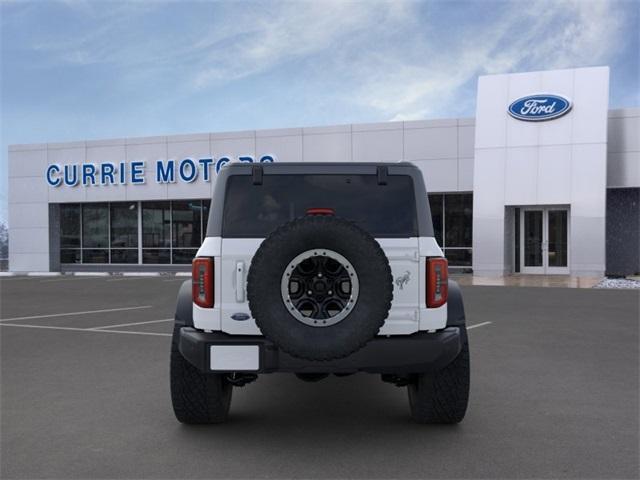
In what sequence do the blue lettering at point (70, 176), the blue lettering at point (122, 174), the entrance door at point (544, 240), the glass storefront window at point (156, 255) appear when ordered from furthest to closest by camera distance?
the blue lettering at point (70, 176) → the glass storefront window at point (156, 255) → the blue lettering at point (122, 174) → the entrance door at point (544, 240)

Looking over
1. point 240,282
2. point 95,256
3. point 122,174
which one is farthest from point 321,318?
point 95,256

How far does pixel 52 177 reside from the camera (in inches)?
1150

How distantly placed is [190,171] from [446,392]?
2389cm

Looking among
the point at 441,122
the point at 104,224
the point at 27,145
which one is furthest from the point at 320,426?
the point at 27,145

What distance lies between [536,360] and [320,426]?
3.57 metres

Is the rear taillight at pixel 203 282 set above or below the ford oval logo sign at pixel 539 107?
below

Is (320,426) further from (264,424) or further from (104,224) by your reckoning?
(104,224)

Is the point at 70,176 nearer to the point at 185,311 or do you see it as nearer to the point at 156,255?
the point at 156,255

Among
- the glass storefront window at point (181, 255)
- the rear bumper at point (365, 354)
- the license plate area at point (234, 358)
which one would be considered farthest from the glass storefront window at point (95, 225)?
the license plate area at point (234, 358)

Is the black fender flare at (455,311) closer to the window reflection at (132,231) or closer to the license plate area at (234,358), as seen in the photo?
the license plate area at (234,358)

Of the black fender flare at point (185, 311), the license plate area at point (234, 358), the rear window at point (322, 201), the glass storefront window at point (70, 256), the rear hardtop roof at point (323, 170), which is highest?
the rear hardtop roof at point (323, 170)

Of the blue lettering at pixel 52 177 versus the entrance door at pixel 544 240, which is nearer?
the entrance door at pixel 544 240

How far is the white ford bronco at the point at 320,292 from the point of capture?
366 cm

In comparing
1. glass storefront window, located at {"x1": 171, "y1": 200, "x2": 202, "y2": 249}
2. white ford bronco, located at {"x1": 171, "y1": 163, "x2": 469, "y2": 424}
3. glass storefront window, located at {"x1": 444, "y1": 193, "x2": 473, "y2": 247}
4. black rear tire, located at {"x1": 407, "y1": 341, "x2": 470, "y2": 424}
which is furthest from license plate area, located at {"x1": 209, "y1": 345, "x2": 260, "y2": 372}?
glass storefront window, located at {"x1": 171, "y1": 200, "x2": 202, "y2": 249}
